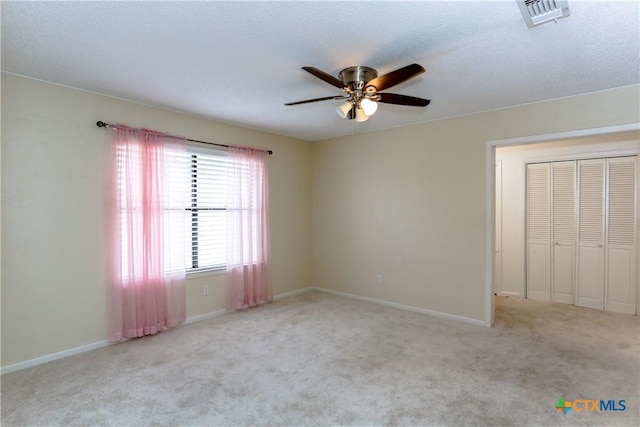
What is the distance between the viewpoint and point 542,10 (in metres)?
1.92

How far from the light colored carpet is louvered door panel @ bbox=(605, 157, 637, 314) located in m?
0.51

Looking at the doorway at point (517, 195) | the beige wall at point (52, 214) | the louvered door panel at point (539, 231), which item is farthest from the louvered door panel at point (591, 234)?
the beige wall at point (52, 214)

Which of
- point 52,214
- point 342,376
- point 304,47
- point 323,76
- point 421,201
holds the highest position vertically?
point 304,47

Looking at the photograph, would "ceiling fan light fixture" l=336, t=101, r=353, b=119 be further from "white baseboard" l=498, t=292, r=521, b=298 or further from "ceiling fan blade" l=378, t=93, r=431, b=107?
"white baseboard" l=498, t=292, r=521, b=298

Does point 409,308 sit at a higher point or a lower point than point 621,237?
lower

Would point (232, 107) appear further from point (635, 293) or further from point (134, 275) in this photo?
point (635, 293)

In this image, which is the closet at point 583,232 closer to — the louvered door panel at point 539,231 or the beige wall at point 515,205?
the louvered door panel at point 539,231

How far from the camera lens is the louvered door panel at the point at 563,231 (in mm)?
4918

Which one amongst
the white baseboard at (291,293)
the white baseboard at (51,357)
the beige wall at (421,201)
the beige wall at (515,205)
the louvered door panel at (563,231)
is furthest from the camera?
the white baseboard at (291,293)

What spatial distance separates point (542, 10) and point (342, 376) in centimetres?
285

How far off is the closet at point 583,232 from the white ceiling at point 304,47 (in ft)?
6.57

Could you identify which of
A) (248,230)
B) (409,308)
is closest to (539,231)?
(409,308)

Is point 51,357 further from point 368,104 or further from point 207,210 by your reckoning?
point 368,104

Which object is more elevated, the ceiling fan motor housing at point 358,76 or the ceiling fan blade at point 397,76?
the ceiling fan motor housing at point 358,76
